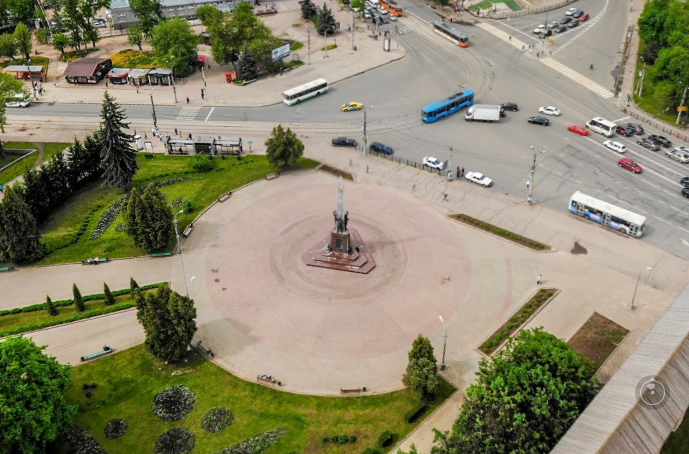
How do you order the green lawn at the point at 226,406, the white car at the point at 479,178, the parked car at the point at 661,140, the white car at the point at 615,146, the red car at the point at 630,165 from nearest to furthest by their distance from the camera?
the green lawn at the point at 226,406, the white car at the point at 479,178, the red car at the point at 630,165, the white car at the point at 615,146, the parked car at the point at 661,140

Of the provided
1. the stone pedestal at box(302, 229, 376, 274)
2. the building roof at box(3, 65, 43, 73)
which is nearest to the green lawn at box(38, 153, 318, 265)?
the stone pedestal at box(302, 229, 376, 274)

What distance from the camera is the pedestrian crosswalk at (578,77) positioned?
124188mm

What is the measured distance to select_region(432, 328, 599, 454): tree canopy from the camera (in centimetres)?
5269

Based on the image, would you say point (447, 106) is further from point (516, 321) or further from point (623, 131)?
point (516, 321)

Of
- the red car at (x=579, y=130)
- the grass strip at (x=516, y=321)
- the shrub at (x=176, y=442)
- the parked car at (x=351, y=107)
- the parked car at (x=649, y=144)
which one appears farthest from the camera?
the parked car at (x=351, y=107)

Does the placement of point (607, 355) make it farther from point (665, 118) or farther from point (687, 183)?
point (665, 118)

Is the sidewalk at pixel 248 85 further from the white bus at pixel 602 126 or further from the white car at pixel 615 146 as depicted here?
the white car at pixel 615 146

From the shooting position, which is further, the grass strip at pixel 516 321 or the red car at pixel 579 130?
the red car at pixel 579 130

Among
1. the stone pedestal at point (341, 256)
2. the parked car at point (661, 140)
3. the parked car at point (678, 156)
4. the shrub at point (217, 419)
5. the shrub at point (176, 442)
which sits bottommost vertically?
the shrub at point (176, 442)

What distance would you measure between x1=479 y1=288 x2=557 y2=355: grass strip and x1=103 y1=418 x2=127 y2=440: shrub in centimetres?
3708

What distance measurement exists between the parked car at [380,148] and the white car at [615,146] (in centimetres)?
3518

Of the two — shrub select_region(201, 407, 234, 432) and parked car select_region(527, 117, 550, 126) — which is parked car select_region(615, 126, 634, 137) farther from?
shrub select_region(201, 407, 234, 432)

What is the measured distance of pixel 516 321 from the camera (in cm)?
7306

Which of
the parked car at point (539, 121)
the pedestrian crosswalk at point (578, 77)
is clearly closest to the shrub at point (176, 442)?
the parked car at point (539, 121)
